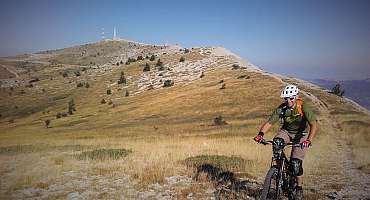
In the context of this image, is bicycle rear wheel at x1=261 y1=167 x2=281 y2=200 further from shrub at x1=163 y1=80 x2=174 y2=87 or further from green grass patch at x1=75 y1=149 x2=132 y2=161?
shrub at x1=163 y1=80 x2=174 y2=87

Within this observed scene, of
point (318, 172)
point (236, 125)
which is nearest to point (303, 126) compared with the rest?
point (318, 172)

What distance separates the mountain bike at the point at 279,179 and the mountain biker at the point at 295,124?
0.13 metres

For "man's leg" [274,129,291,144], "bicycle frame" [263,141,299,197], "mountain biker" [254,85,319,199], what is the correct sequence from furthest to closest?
"man's leg" [274,129,291,144], "mountain biker" [254,85,319,199], "bicycle frame" [263,141,299,197]

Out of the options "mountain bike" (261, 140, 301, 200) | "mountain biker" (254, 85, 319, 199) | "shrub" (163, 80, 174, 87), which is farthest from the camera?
"shrub" (163, 80, 174, 87)

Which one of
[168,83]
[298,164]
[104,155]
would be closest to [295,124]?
[298,164]

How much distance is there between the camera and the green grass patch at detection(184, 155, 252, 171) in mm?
17016

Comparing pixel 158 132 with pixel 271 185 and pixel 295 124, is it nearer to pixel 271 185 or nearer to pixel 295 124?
pixel 295 124

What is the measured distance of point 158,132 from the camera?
132ft

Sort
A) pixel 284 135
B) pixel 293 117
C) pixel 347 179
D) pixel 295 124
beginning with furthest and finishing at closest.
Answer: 1. pixel 347 179
2. pixel 284 135
3. pixel 295 124
4. pixel 293 117

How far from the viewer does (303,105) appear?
406 inches

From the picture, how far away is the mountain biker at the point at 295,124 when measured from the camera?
1020 cm

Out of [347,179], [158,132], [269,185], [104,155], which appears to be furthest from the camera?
[158,132]

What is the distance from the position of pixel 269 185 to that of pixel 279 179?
57 cm

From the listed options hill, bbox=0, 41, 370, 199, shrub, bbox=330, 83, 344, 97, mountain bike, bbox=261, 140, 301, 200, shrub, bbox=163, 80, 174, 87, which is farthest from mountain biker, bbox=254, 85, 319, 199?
shrub, bbox=163, 80, 174, 87
